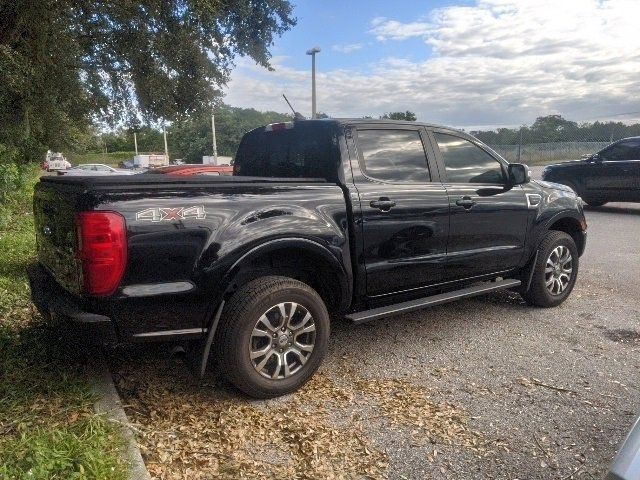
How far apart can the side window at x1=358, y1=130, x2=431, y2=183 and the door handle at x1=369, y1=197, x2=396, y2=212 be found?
0.21m

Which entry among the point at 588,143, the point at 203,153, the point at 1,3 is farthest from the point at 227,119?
the point at 1,3

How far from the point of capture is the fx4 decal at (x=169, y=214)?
9.30 feet

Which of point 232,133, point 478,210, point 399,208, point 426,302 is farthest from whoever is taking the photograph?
point 232,133

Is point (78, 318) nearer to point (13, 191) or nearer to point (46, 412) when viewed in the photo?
point (46, 412)

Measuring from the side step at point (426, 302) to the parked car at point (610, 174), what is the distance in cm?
851

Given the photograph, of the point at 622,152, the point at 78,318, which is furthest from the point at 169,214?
the point at 622,152

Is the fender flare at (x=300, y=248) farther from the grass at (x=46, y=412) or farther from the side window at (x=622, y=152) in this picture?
the side window at (x=622, y=152)

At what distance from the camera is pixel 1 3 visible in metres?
8.33

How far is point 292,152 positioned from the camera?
4250 millimetres

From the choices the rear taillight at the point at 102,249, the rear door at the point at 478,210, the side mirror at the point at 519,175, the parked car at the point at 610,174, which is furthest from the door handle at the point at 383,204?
the parked car at the point at 610,174

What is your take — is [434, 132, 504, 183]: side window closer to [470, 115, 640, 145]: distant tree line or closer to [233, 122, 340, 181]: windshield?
[233, 122, 340, 181]: windshield

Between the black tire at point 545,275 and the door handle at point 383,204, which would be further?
the black tire at point 545,275

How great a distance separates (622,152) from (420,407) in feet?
36.4

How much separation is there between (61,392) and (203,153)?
59575 mm
